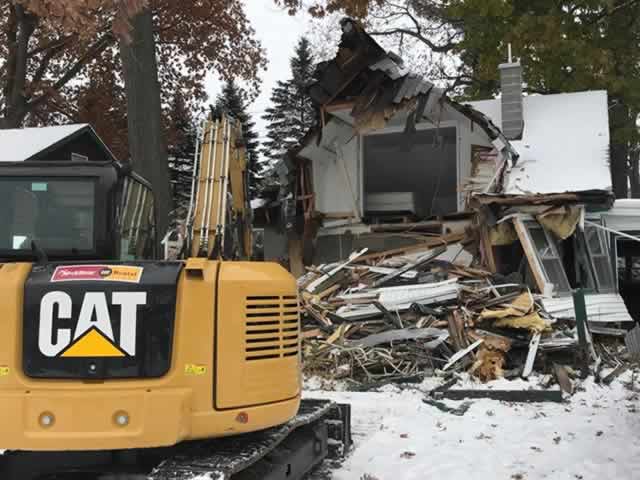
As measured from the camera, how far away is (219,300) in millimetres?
4469

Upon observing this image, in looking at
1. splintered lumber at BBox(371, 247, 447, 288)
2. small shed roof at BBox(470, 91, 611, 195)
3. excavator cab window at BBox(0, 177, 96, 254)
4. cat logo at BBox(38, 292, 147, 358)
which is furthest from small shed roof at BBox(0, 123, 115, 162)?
cat logo at BBox(38, 292, 147, 358)

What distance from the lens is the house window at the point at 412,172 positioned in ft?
52.7

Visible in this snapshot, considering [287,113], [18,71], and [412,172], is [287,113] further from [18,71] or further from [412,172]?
[412,172]

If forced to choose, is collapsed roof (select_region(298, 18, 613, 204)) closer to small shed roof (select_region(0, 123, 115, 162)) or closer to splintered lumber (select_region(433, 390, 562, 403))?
splintered lumber (select_region(433, 390, 562, 403))

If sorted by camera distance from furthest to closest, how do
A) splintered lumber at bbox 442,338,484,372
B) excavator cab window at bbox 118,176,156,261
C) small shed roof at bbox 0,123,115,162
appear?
small shed roof at bbox 0,123,115,162
splintered lumber at bbox 442,338,484,372
excavator cab window at bbox 118,176,156,261

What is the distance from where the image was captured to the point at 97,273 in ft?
14.1

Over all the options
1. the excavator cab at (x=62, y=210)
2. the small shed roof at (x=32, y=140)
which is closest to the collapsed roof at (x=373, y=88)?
the small shed roof at (x=32, y=140)

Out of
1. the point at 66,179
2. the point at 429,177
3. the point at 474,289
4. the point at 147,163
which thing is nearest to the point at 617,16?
the point at 429,177

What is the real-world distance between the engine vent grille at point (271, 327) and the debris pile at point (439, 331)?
16.6ft

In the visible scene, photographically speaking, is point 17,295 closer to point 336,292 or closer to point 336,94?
point 336,292

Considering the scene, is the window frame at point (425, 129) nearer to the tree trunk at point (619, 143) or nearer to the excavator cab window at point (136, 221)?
the tree trunk at point (619, 143)

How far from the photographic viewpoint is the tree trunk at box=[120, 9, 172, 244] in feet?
43.7

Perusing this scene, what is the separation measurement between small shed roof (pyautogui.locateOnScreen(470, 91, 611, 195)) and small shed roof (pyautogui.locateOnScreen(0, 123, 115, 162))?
8984mm

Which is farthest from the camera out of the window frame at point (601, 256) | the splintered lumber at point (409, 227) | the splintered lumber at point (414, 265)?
the splintered lumber at point (409, 227)
